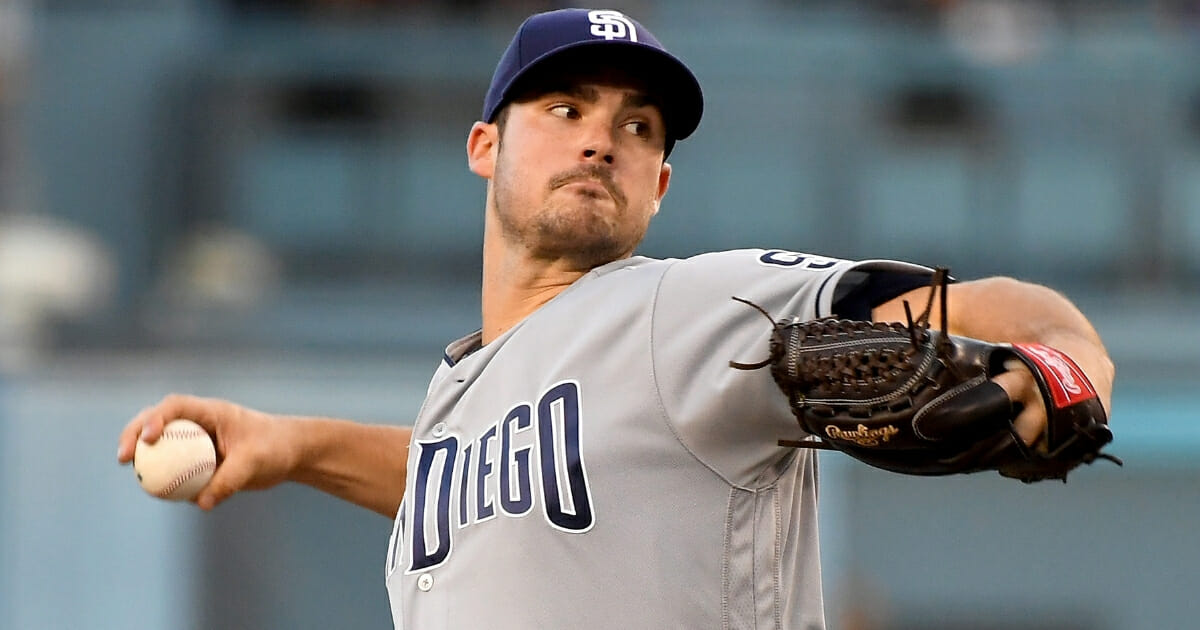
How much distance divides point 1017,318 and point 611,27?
2.94 feet

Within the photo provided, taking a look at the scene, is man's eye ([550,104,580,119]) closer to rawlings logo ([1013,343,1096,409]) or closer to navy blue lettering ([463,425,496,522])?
navy blue lettering ([463,425,496,522])

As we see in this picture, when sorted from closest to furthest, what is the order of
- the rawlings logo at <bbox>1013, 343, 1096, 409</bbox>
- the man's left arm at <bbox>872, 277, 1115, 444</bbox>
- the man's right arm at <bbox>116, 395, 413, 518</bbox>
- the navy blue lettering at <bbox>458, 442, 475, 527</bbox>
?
the rawlings logo at <bbox>1013, 343, 1096, 409</bbox>, the man's left arm at <bbox>872, 277, 1115, 444</bbox>, the navy blue lettering at <bbox>458, 442, 475, 527</bbox>, the man's right arm at <bbox>116, 395, 413, 518</bbox>

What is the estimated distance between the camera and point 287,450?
2947 millimetres

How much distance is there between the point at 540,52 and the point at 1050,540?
5408mm

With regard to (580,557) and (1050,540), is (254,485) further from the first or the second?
(1050,540)

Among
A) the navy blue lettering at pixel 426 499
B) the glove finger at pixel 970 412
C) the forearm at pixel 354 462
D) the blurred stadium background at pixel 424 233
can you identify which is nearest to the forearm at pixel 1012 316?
the glove finger at pixel 970 412

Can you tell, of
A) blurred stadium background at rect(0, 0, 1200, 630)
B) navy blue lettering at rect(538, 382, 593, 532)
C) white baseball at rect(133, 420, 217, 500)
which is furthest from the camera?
blurred stadium background at rect(0, 0, 1200, 630)

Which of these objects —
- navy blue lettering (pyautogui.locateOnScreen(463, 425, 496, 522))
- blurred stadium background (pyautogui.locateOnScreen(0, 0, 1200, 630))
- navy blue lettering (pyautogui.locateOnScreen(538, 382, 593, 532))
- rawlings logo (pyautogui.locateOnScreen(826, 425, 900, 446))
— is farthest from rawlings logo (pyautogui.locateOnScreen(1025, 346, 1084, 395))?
blurred stadium background (pyautogui.locateOnScreen(0, 0, 1200, 630))

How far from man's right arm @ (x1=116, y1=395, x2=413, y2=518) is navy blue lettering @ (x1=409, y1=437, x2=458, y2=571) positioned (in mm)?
438

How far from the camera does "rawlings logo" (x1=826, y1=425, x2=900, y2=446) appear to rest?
196cm

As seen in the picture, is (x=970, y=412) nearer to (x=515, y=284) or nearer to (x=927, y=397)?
(x=927, y=397)

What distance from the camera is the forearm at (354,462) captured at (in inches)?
118

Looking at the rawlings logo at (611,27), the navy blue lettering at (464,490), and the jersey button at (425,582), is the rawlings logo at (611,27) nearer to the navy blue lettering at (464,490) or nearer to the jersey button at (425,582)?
the navy blue lettering at (464,490)

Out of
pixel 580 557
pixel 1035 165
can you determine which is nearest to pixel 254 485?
pixel 580 557
